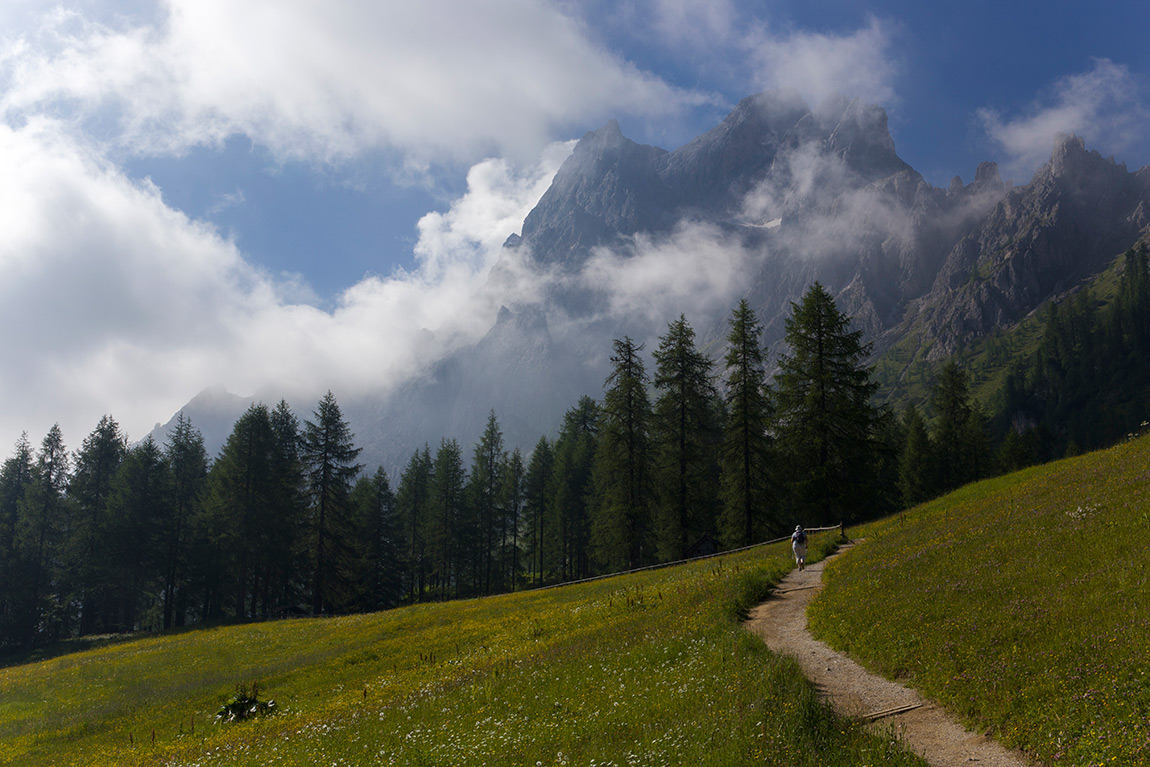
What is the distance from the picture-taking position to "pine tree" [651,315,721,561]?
140ft

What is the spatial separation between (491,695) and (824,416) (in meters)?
29.9

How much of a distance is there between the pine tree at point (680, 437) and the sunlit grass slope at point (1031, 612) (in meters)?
21.4

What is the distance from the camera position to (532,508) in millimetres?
72500

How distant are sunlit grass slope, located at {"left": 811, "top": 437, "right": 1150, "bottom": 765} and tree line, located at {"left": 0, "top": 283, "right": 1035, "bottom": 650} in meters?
18.6

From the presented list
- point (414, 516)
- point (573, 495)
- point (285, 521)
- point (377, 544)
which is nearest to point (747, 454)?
point (573, 495)

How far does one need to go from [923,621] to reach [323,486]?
164ft

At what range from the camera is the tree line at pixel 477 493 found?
129 ft

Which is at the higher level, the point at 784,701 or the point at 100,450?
the point at 100,450

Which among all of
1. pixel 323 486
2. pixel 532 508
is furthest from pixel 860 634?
pixel 532 508

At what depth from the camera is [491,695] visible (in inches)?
537

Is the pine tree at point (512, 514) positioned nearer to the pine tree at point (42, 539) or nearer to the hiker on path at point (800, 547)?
the pine tree at point (42, 539)

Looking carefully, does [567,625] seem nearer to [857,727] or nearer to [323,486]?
[857,727]

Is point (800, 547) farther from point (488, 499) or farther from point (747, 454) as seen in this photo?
point (488, 499)

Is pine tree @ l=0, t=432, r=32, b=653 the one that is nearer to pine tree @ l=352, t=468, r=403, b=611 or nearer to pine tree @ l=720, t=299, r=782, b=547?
pine tree @ l=352, t=468, r=403, b=611
